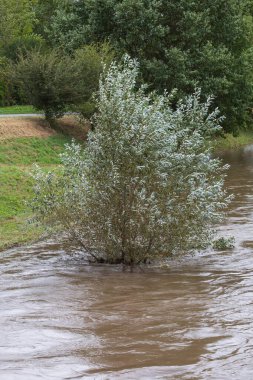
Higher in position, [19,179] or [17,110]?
[17,110]

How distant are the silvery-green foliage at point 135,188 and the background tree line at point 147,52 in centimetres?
1762

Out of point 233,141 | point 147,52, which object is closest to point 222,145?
point 233,141

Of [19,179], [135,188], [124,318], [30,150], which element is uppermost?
[135,188]

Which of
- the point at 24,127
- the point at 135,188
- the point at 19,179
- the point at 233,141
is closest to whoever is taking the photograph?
the point at 135,188

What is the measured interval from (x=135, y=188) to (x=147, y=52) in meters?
24.1

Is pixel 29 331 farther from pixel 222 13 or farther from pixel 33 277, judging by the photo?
pixel 222 13

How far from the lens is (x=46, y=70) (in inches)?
1260

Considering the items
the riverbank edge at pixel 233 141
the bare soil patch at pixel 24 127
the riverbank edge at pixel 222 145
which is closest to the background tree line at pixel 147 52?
the bare soil patch at pixel 24 127

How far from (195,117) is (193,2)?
2198 centimetres

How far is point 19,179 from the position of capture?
22656mm

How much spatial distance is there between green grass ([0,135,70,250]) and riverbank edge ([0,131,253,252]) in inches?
0.9

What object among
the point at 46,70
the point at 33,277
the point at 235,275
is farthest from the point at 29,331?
the point at 46,70

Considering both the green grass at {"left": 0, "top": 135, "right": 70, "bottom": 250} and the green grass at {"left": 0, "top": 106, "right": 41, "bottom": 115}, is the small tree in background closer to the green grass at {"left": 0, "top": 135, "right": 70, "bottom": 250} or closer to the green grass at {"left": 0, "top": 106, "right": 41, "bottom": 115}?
the green grass at {"left": 0, "top": 135, "right": 70, "bottom": 250}

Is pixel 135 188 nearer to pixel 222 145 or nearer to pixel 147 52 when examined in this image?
pixel 147 52
